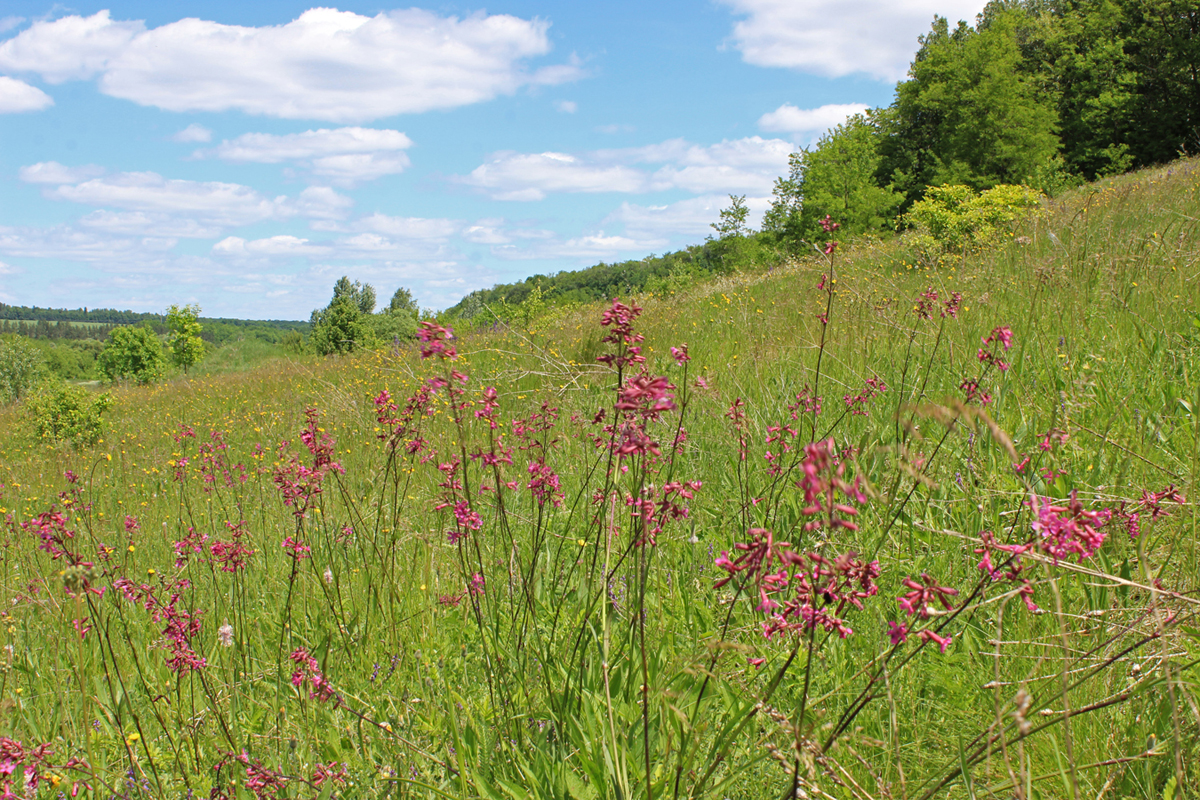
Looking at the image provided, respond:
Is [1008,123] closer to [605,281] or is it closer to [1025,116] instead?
[1025,116]

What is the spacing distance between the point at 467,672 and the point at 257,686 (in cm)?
85

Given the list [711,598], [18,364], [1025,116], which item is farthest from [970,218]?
[18,364]

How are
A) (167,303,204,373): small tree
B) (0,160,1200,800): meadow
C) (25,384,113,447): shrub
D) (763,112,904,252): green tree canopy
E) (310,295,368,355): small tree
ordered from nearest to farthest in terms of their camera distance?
1. (0,160,1200,800): meadow
2. (25,384,113,447): shrub
3. (763,112,904,252): green tree canopy
4. (310,295,368,355): small tree
5. (167,303,204,373): small tree

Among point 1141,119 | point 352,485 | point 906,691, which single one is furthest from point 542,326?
point 1141,119

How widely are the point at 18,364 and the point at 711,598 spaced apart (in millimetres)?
97350

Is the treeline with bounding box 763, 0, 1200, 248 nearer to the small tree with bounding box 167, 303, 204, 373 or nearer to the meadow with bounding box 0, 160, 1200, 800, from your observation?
the meadow with bounding box 0, 160, 1200, 800

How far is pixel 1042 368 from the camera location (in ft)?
12.1

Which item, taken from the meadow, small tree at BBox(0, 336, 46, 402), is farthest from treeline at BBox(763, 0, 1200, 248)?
small tree at BBox(0, 336, 46, 402)

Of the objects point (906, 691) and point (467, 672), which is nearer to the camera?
point (906, 691)

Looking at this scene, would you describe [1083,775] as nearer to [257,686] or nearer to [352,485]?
[257,686]

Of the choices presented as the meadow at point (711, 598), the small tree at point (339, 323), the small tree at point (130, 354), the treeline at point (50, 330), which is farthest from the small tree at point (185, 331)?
the treeline at point (50, 330)

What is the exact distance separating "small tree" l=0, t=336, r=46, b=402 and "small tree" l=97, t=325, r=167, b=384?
10.3 m

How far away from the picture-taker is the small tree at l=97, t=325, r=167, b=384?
56969 mm

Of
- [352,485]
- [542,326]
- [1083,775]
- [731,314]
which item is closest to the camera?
[1083,775]
